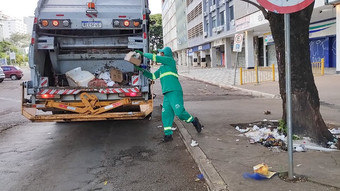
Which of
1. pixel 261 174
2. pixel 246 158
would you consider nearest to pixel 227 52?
pixel 246 158

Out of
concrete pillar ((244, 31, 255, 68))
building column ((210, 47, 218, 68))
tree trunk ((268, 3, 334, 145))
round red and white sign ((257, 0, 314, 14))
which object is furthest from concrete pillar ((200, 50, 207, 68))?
round red and white sign ((257, 0, 314, 14))

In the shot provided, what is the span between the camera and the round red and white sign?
331 centimetres

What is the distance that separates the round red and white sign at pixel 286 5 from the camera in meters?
3.31

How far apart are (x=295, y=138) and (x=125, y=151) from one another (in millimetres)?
2826

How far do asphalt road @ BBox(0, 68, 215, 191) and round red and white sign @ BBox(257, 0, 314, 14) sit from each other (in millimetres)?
2181

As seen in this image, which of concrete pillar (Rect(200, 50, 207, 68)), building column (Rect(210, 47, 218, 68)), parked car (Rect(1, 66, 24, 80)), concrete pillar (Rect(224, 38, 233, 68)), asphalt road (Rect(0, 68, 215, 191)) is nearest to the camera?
asphalt road (Rect(0, 68, 215, 191))

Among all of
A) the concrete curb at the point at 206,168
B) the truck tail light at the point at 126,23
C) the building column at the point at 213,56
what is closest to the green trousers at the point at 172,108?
the concrete curb at the point at 206,168

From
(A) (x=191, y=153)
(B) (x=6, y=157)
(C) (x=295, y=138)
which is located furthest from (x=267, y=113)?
(B) (x=6, y=157)

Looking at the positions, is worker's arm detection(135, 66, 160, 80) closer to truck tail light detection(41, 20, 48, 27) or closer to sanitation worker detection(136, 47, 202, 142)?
sanitation worker detection(136, 47, 202, 142)

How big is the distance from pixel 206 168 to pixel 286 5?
86.4 inches

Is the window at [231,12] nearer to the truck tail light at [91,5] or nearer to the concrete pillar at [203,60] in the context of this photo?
the concrete pillar at [203,60]

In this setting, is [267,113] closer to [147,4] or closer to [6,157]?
[147,4]

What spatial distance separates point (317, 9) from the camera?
1797cm

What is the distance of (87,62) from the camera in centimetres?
755
